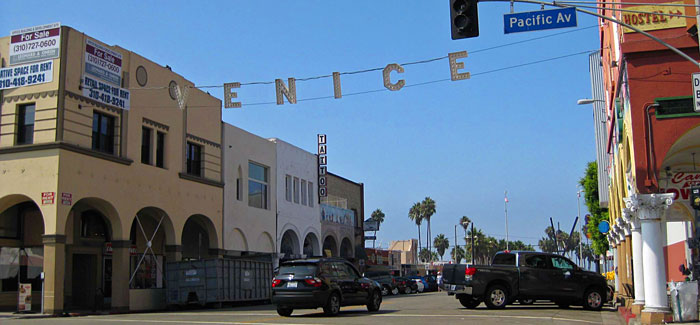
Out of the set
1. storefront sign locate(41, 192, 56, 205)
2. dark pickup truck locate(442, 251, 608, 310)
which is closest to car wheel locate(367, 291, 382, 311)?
dark pickup truck locate(442, 251, 608, 310)

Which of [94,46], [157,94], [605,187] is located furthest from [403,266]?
[94,46]

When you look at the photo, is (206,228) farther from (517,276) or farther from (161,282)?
(517,276)

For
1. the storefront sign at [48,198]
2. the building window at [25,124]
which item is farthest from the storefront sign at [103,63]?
the storefront sign at [48,198]

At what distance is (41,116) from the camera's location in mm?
25141

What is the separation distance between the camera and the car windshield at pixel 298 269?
61.3 feet

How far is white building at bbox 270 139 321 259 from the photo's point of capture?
42.1 meters

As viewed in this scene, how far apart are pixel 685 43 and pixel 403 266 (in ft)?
178

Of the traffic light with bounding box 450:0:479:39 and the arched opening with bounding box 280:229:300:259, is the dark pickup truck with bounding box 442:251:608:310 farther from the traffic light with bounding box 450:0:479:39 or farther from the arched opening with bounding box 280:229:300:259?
the arched opening with bounding box 280:229:300:259

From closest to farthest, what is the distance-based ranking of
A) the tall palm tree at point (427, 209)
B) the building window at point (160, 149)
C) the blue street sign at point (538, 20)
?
the blue street sign at point (538, 20)
the building window at point (160, 149)
the tall palm tree at point (427, 209)

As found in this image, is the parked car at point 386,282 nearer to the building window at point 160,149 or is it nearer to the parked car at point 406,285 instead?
the parked car at point 406,285

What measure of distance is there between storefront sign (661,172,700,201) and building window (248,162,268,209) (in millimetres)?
23729

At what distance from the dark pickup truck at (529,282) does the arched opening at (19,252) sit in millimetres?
17046

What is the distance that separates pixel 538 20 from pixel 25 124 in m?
19.8

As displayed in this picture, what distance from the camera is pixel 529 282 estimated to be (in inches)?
822
